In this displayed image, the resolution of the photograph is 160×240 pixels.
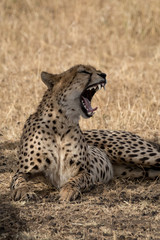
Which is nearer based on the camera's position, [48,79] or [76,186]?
[76,186]

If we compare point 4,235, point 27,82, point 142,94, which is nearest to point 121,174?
point 4,235

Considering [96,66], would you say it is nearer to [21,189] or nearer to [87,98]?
[87,98]

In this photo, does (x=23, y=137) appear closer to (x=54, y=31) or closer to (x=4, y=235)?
(x=4, y=235)

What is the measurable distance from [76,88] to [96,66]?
402 centimetres

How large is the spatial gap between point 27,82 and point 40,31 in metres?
2.27

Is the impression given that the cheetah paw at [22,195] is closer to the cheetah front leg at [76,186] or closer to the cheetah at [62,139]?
the cheetah at [62,139]

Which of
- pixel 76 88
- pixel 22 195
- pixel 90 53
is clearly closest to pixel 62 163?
pixel 22 195

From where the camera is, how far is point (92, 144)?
5043 millimetres

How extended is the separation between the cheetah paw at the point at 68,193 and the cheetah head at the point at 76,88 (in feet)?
1.67

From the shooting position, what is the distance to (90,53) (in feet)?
29.9

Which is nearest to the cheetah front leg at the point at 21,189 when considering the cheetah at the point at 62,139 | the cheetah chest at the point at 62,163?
the cheetah at the point at 62,139

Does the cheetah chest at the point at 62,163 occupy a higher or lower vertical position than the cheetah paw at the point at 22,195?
higher

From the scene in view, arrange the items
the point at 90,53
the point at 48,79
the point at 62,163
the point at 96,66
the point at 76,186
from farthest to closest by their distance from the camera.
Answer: the point at 90,53 → the point at 96,66 → the point at 48,79 → the point at 62,163 → the point at 76,186

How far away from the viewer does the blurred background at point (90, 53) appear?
20.7 feet
